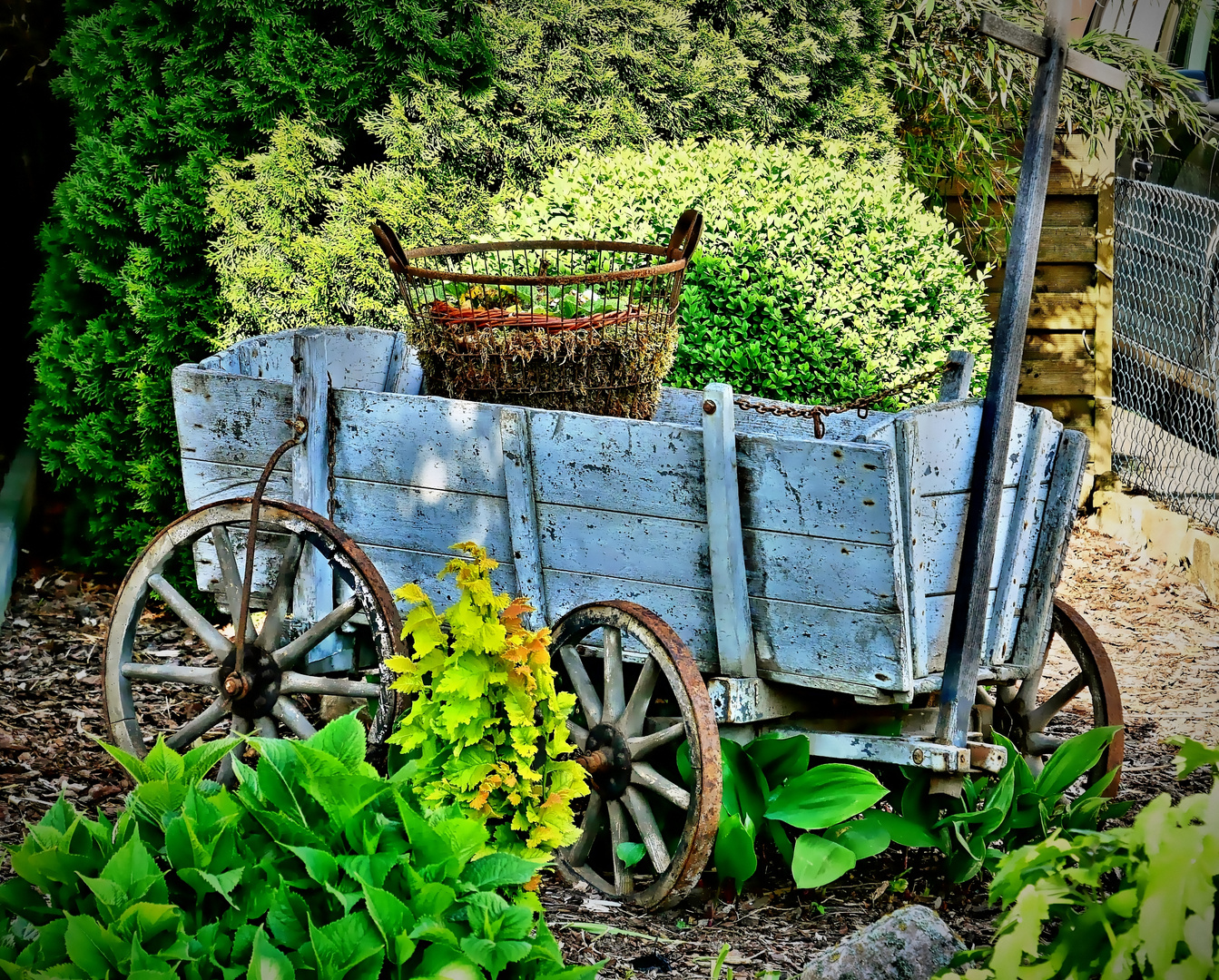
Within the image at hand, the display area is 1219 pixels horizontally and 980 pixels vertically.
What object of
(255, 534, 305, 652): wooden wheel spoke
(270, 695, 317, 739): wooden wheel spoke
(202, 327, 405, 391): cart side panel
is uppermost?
(202, 327, 405, 391): cart side panel

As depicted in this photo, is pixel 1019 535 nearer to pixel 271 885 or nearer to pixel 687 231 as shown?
pixel 687 231

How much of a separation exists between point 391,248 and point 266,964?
1.87 m

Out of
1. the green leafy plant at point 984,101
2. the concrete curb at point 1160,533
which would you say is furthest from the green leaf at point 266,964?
the green leafy plant at point 984,101

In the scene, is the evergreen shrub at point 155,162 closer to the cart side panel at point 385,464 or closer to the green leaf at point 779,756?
the cart side panel at point 385,464

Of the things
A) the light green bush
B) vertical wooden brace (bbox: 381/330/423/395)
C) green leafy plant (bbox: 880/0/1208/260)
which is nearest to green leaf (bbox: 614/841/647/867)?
vertical wooden brace (bbox: 381/330/423/395)

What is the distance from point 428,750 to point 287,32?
3.02 metres

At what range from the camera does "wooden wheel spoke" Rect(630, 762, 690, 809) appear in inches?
92.0

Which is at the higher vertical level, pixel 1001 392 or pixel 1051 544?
pixel 1001 392

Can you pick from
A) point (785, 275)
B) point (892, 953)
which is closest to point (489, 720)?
point (892, 953)

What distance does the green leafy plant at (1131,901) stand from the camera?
3.98ft

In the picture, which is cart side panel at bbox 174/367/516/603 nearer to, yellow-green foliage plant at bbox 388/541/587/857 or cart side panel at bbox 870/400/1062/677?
yellow-green foliage plant at bbox 388/541/587/857

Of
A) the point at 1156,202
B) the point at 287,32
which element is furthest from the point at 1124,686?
the point at 287,32

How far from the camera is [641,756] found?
2.44m

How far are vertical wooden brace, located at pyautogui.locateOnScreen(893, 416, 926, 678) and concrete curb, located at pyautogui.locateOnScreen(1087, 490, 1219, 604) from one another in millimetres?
2878
